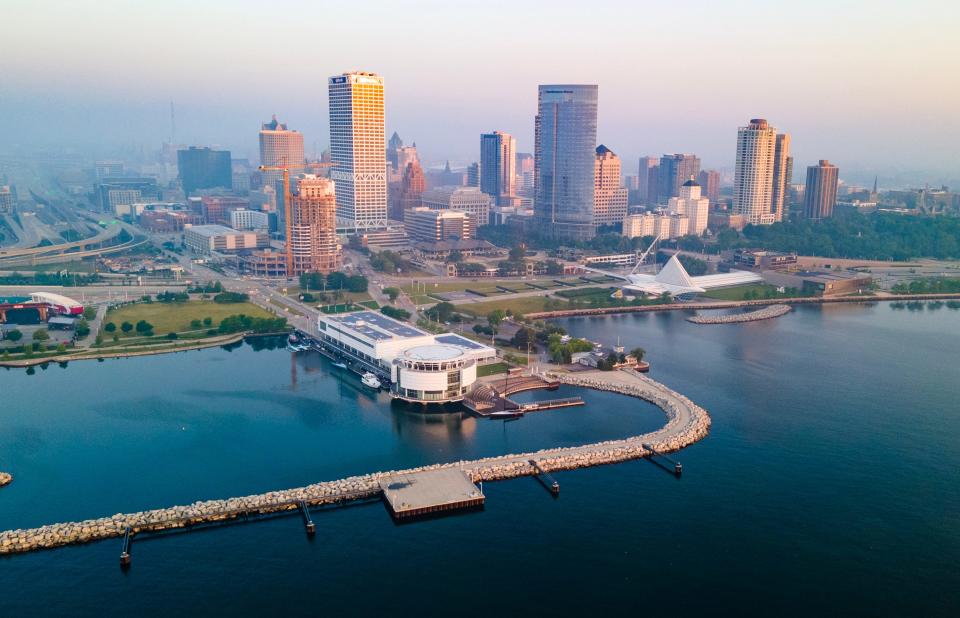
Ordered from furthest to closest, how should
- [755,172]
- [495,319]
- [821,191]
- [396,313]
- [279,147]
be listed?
[279,147], [821,191], [755,172], [396,313], [495,319]

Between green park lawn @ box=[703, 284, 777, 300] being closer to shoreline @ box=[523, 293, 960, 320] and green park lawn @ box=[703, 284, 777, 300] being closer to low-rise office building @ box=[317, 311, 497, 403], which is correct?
shoreline @ box=[523, 293, 960, 320]

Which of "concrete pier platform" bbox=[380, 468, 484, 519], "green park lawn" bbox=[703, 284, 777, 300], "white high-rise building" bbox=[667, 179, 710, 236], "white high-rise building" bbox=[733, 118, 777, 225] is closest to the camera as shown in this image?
"concrete pier platform" bbox=[380, 468, 484, 519]

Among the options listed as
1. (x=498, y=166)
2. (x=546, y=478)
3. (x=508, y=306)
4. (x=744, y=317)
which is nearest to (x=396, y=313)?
(x=508, y=306)

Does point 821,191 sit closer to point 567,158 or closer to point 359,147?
point 567,158

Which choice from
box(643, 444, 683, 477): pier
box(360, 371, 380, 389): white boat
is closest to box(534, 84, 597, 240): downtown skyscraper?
box(360, 371, 380, 389): white boat

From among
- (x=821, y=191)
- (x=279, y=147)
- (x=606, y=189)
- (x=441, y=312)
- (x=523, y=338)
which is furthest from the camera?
(x=279, y=147)

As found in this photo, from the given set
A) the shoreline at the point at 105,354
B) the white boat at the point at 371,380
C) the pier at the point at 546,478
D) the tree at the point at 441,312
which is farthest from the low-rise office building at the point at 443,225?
the pier at the point at 546,478
